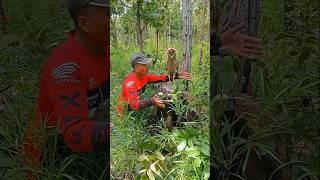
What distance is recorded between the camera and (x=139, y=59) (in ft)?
6.63

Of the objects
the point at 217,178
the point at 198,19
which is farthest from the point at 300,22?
the point at 217,178

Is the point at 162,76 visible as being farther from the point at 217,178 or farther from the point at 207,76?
the point at 217,178

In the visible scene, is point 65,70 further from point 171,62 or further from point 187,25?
point 187,25

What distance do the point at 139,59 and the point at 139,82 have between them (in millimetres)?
101

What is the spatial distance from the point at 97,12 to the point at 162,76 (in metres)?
0.41

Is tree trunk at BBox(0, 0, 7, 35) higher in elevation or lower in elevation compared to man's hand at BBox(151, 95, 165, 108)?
higher

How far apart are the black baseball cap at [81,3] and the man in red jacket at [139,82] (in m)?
0.26

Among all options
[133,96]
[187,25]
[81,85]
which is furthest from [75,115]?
[187,25]

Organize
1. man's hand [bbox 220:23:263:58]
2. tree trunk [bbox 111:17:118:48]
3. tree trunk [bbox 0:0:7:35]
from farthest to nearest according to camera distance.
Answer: tree trunk [bbox 0:0:7:35] < tree trunk [bbox 111:17:118:48] < man's hand [bbox 220:23:263:58]

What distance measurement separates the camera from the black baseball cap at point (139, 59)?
6.61 feet

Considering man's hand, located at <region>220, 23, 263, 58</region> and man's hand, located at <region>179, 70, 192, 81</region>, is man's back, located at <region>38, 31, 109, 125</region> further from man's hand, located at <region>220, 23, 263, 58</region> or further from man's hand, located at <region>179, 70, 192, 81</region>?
man's hand, located at <region>220, 23, 263, 58</region>

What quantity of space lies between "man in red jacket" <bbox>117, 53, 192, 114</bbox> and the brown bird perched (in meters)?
0.02

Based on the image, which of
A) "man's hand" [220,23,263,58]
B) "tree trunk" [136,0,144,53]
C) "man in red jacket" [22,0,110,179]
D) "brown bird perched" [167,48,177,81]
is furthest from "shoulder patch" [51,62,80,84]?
"man's hand" [220,23,263,58]

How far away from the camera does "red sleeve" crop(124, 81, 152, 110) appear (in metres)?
2.05
